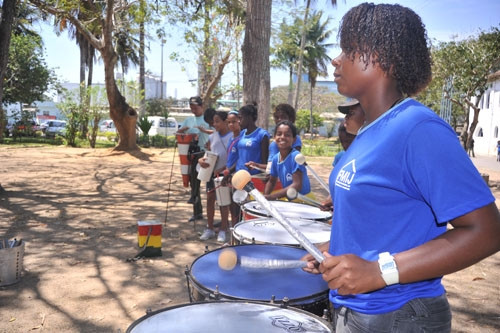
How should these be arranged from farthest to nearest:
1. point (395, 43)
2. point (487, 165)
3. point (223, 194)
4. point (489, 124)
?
1. point (489, 124)
2. point (487, 165)
3. point (223, 194)
4. point (395, 43)

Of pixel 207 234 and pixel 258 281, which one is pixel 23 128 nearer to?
pixel 207 234

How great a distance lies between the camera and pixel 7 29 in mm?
8398

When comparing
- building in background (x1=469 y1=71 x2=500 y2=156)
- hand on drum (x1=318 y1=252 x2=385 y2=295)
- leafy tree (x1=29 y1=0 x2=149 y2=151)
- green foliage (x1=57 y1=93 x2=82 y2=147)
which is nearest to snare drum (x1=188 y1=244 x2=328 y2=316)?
hand on drum (x1=318 y1=252 x2=385 y2=295)

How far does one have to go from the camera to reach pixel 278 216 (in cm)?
137

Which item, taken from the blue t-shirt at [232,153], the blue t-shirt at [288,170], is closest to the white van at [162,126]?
the blue t-shirt at [232,153]

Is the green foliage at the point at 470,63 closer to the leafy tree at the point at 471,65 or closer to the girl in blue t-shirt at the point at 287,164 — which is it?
the leafy tree at the point at 471,65

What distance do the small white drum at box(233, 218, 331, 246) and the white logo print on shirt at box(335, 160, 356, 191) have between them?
4.65 ft

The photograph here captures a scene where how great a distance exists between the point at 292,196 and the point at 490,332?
2.00 metres

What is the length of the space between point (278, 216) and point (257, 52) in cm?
589

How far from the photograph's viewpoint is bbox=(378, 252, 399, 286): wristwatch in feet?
3.84

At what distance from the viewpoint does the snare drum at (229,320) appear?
1650 millimetres

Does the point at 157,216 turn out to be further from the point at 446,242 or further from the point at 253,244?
the point at 446,242

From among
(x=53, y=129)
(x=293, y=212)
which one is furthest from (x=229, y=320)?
(x=53, y=129)

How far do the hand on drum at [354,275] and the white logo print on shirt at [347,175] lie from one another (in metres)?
0.22
